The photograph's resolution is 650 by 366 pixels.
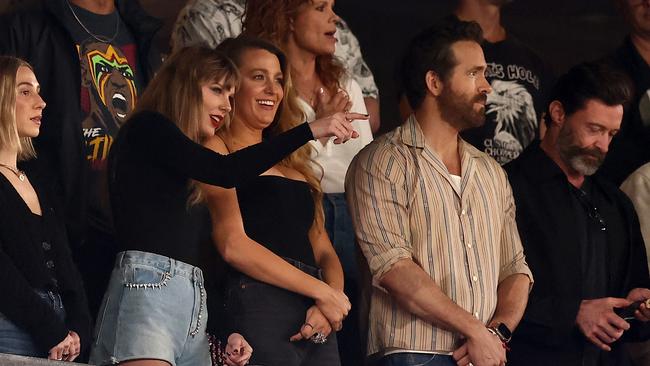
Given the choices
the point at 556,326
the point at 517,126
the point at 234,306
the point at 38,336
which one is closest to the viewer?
the point at 38,336

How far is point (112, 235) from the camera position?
4809 millimetres

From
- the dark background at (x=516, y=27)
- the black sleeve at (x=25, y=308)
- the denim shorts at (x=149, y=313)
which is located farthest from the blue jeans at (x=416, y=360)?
the dark background at (x=516, y=27)

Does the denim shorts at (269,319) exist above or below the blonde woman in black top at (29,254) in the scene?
below

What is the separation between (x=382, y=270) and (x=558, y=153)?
108cm

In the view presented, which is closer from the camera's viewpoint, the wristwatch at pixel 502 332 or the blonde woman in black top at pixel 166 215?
Result: the blonde woman in black top at pixel 166 215

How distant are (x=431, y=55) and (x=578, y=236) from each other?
0.82m

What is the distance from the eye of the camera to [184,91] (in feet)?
14.0

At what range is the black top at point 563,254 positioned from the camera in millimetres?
5008

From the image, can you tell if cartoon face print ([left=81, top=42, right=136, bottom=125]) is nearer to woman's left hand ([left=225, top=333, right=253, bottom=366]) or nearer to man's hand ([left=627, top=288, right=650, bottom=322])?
woman's left hand ([left=225, top=333, right=253, bottom=366])

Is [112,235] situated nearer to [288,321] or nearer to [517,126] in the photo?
[288,321]

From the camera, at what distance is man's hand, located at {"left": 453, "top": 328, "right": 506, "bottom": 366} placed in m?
4.51

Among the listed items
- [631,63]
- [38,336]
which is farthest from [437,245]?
[631,63]

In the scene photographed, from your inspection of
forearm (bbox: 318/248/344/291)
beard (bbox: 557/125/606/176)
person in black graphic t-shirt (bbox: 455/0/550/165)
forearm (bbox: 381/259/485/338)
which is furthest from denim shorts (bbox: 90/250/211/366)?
person in black graphic t-shirt (bbox: 455/0/550/165)

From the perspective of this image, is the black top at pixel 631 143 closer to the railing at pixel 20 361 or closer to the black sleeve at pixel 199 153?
the black sleeve at pixel 199 153
